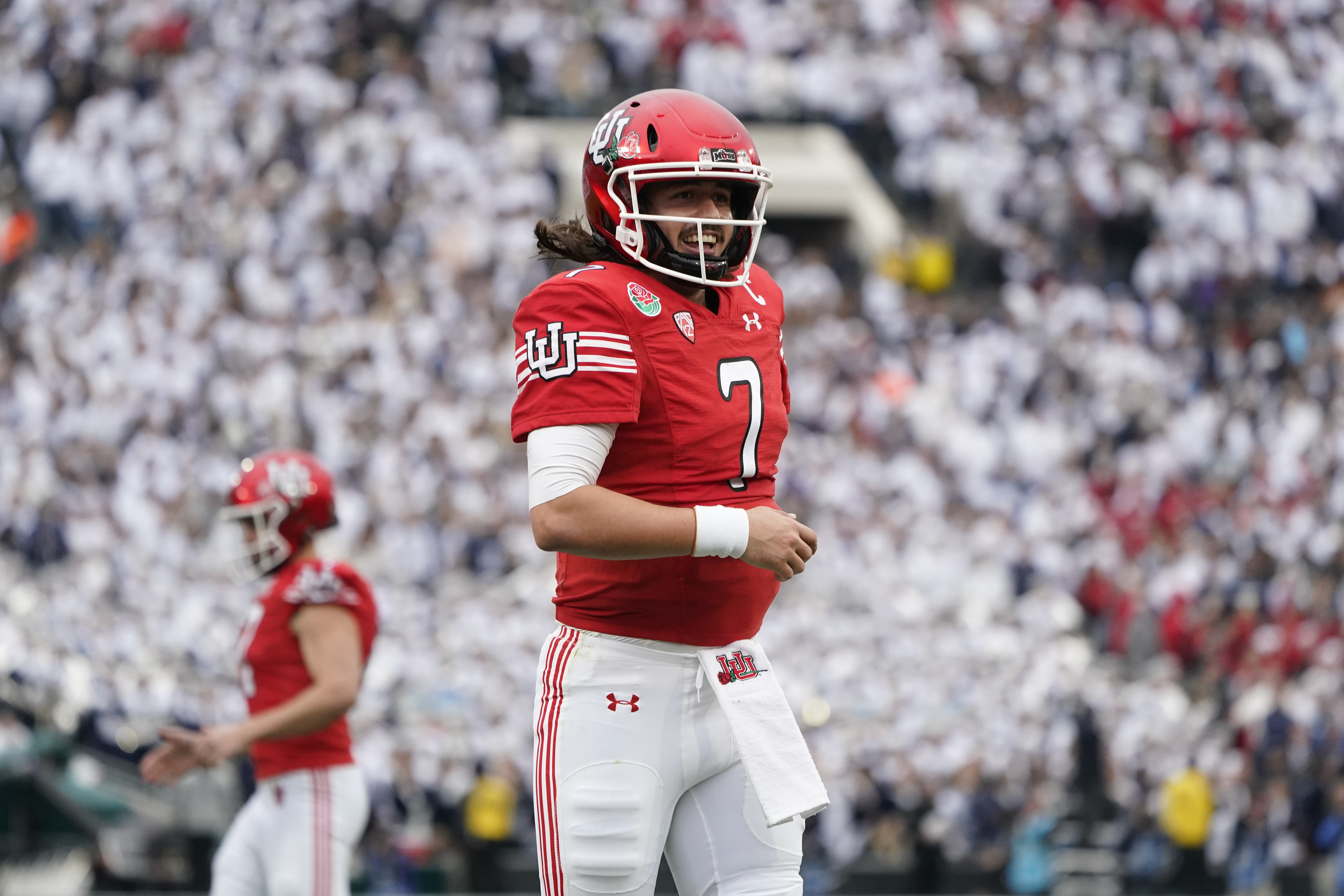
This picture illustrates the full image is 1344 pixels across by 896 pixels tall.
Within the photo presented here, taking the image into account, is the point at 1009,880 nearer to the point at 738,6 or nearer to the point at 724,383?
the point at 724,383

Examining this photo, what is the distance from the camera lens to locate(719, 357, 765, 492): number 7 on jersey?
3.78 m

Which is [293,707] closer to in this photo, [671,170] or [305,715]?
[305,715]

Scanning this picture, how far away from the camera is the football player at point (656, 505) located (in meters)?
3.59

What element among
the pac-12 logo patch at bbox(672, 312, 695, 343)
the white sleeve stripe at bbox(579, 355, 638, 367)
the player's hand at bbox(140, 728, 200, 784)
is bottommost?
the player's hand at bbox(140, 728, 200, 784)

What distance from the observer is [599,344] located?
11.8ft

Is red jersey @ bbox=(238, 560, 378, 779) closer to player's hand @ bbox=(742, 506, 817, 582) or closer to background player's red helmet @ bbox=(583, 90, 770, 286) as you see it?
background player's red helmet @ bbox=(583, 90, 770, 286)

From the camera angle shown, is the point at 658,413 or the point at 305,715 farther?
the point at 305,715

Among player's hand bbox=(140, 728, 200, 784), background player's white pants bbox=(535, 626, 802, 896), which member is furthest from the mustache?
player's hand bbox=(140, 728, 200, 784)

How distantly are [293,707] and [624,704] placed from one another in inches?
72.4

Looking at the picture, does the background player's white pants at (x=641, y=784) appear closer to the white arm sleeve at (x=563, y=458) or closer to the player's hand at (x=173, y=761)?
the white arm sleeve at (x=563, y=458)

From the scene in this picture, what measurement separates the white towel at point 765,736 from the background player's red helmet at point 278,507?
6.96 ft

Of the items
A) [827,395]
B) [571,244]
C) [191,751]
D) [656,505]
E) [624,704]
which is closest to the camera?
[656,505]

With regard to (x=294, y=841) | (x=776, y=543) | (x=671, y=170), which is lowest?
(x=294, y=841)

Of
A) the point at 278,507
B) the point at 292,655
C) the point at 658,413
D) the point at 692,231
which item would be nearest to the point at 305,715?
the point at 292,655
